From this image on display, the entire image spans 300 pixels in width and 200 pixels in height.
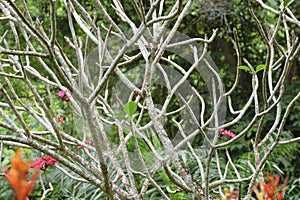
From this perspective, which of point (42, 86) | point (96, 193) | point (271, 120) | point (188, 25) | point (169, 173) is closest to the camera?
point (169, 173)

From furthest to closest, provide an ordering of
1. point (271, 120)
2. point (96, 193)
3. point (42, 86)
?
point (42, 86)
point (271, 120)
point (96, 193)

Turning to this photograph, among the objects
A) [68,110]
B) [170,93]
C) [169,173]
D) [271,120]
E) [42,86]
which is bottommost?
[271,120]

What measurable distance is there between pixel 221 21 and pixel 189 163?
3.99ft

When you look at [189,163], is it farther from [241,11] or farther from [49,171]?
[241,11]

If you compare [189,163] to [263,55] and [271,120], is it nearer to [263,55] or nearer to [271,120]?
[271,120]

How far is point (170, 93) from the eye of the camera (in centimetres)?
118

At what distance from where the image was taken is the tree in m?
0.83

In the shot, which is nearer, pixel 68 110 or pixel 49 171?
pixel 49 171

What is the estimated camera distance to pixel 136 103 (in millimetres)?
1081

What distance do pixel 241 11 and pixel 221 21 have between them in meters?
0.22

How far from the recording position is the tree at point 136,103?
2.71ft

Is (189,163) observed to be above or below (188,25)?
below

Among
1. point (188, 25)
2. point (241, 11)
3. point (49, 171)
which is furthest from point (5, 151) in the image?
point (241, 11)

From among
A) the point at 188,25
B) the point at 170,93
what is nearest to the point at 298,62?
the point at 188,25
